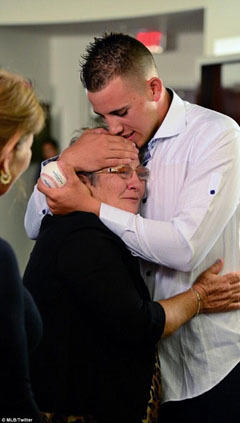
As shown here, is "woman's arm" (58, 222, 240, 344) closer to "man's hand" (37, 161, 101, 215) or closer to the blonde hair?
"man's hand" (37, 161, 101, 215)

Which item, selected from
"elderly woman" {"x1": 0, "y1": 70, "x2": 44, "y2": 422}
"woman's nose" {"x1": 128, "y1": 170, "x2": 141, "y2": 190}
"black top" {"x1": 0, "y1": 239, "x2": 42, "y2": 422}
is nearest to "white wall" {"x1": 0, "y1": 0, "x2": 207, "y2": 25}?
"woman's nose" {"x1": 128, "y1": 170, "x2": 141, "y2": 190}

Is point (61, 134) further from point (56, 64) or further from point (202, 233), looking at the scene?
point (202, 233)

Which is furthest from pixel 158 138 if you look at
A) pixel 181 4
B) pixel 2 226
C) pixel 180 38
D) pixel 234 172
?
pixel 180 38

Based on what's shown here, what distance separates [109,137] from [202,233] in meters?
0.43

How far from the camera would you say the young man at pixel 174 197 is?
5.73 feet

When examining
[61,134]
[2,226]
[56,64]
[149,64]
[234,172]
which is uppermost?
[149,64]

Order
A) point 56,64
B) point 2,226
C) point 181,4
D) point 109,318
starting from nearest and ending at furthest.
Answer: point 109,318, point 181,4, point 2,226, point 56,64

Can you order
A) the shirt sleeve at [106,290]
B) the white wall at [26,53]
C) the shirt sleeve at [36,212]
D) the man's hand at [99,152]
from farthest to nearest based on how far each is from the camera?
the white wall at [26,53] < the shirt sleeve at [36,212] < the man's hand at [99,152] < the shirt sleeve at [106,290]

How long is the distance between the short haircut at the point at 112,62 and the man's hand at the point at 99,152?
16cm

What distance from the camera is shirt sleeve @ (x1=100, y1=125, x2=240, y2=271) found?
1728 millimetres

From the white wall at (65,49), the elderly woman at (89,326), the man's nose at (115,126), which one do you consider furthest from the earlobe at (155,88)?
the white wall at (65,49)

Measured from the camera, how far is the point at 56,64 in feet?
24.7

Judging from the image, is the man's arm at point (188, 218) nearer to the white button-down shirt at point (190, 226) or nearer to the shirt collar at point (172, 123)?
the white button-down shirt at point (190, 226)

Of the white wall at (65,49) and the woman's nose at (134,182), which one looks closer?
the woman's nose at (134,182)
